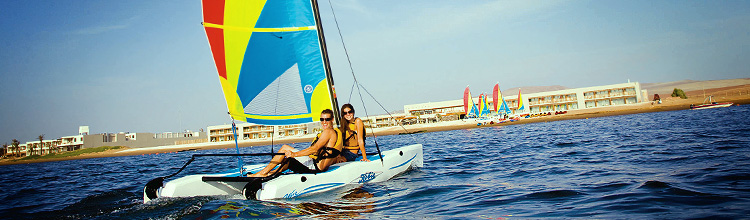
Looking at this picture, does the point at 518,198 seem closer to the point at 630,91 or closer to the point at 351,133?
the point at 351,133

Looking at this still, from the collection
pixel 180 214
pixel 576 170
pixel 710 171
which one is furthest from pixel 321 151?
pixel 710 171

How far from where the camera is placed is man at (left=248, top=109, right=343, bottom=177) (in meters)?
7.03

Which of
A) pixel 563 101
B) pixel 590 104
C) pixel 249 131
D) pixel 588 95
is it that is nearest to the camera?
pixel 590 104

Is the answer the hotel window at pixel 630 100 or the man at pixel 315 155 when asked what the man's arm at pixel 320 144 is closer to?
the man at pixel 315 155

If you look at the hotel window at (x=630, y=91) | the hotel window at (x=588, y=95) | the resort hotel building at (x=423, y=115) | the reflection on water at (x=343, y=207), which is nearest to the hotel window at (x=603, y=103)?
the resort hotel building at (x=423, y=115)

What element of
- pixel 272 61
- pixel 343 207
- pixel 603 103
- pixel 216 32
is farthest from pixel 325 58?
pixel 603 103

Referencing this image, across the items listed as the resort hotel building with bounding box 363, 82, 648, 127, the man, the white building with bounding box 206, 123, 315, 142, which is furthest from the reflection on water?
the white building with bounding box 206, 123, 315, 142

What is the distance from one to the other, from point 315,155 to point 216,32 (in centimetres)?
394

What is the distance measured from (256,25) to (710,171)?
29.9 feet

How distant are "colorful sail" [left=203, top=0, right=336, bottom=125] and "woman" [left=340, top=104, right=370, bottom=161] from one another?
36.1 inches

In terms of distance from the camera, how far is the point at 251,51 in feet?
30.3

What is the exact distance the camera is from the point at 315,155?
753 centimetres

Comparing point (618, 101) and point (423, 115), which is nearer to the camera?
point (618, 101)

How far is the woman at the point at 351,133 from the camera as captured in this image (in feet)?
27.6
